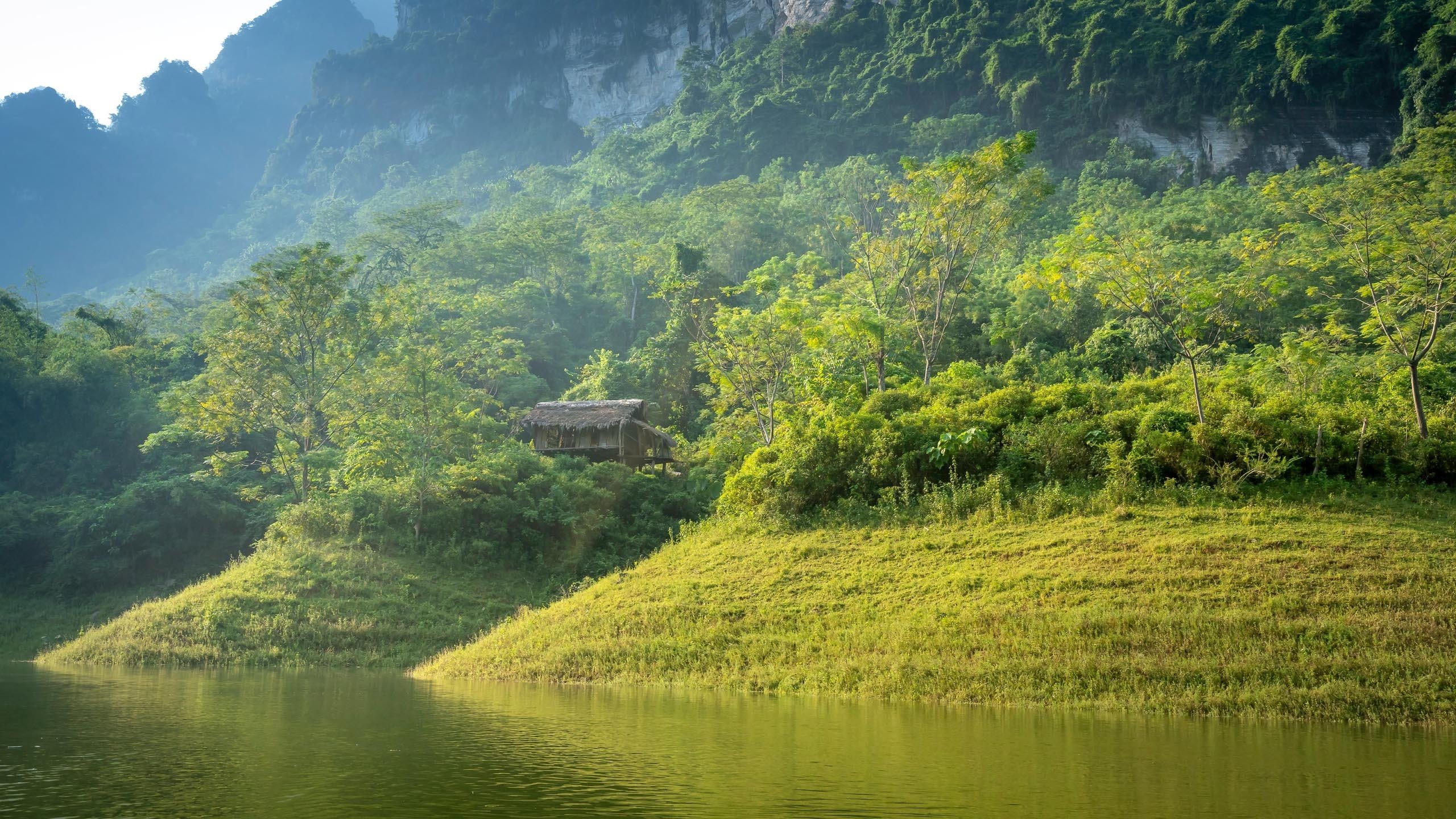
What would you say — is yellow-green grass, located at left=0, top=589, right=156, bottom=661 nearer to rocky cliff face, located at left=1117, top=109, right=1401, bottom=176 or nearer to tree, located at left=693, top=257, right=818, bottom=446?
tree, located at left=693, top=257, right=818, bottom=446

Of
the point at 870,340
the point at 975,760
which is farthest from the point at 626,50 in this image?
the point at 975,760

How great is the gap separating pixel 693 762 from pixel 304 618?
17.4 meters

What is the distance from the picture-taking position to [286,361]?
32719 millimetres

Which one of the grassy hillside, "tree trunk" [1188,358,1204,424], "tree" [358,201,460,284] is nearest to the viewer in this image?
the grassy hillside

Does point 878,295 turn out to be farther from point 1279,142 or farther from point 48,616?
point 1279,142

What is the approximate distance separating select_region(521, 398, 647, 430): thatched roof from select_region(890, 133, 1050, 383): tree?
440 inches

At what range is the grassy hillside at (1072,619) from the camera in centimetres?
1316

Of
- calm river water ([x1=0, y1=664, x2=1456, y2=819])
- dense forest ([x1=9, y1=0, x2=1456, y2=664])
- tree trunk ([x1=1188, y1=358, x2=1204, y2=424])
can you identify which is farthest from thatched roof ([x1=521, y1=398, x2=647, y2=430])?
calm river water ([x1=0, y1=664, x2=1456, y2=819])

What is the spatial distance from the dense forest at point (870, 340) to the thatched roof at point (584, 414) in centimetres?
166

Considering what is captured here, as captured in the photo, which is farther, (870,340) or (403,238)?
(403,238)

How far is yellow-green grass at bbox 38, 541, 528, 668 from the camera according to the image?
2289 cm

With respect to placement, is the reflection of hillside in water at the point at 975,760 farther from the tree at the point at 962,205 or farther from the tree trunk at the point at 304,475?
the tree trunk at the point at 304,475

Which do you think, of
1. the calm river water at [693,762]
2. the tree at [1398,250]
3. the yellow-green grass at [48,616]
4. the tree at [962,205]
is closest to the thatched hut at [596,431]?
the tree at [962,205]

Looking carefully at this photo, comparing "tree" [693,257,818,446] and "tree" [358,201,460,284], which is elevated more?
"tree" [358,201,460,284]
